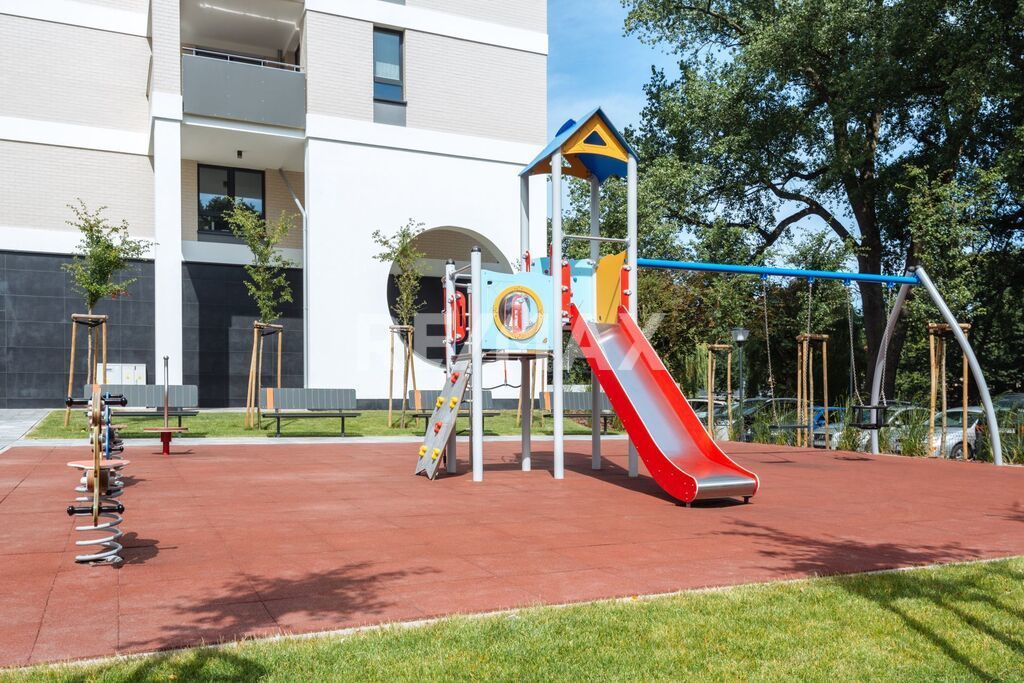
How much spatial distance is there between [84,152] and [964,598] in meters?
26.6

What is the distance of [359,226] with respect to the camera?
82.3 ft

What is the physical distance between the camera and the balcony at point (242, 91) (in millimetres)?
23469

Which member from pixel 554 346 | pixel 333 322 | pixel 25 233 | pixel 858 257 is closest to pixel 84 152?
pixel 25 233

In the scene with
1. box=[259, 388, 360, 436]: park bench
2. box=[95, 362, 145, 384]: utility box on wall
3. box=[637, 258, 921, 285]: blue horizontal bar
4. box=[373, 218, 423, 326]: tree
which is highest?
box=[373, 218, 423, 326]: tree

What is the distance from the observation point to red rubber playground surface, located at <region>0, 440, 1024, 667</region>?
4.89 m

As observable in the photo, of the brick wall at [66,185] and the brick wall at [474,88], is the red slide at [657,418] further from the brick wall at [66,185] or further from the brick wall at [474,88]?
the brick wall at [66,185]

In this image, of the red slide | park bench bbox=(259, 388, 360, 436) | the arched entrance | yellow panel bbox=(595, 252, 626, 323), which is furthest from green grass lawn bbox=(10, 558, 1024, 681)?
the arched entrance

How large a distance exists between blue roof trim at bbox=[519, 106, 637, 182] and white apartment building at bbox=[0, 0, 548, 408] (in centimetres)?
1306

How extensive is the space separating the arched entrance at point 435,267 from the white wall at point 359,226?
0.81 m

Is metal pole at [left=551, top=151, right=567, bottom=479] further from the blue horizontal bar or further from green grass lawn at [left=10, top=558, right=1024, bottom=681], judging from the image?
green grass lawn at [left=10, top=558, right=1024, bottom=681]

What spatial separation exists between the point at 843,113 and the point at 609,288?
47.3 feet

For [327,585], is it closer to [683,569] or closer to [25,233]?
[683,569]

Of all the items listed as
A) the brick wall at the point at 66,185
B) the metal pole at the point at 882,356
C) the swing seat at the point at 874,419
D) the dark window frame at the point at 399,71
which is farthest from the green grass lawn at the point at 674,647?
the brick wall at the point at 66,185

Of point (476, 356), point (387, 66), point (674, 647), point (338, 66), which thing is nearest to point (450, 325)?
point (476, 356)
